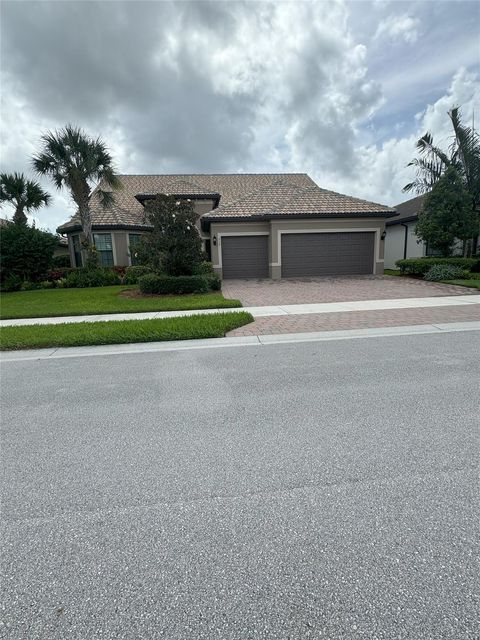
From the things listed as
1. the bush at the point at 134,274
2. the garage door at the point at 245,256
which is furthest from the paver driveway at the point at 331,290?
the bush at the point at 134,274

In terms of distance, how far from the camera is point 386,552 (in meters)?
1.97

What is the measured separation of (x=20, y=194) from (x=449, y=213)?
23.2 metres

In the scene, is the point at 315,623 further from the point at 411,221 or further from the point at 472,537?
the point at 411,221

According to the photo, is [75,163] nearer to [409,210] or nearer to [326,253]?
[326,253]

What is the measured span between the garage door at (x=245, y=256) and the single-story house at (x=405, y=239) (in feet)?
30.4

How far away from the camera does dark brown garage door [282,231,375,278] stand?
61.1 ft

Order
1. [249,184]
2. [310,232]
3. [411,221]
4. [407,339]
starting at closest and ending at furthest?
[407,339], [310,232], [411,221], [249,184]

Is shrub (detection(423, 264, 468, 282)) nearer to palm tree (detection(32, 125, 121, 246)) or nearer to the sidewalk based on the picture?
the sidewalk

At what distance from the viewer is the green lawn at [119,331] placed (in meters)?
7.04

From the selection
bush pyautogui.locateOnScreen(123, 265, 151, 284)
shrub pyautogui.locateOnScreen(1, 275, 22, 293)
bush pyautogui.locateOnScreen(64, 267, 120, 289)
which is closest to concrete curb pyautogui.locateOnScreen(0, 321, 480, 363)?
bush pyautogui.locateOnScreen(123, 265, 151, 284)

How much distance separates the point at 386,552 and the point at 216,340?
5.34 metres

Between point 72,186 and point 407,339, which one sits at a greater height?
point 72,186

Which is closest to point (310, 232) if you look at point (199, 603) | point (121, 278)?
point (121, 278)

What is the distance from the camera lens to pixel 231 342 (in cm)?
686
